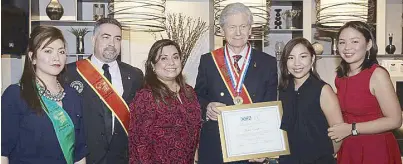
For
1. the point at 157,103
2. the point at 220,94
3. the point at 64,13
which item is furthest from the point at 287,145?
the point at 64,13

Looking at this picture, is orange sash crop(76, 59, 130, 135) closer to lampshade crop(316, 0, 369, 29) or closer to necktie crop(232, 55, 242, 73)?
necktie crop(232, 55, 242, 73)

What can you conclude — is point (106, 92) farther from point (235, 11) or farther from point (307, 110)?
point (307, 110)

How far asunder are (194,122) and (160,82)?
264 millimetres

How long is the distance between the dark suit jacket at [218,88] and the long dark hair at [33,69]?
81 centimetres

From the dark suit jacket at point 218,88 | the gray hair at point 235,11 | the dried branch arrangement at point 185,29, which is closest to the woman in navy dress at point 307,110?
the dark suit jacket at point 218,88

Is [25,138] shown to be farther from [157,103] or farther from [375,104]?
[375,104]

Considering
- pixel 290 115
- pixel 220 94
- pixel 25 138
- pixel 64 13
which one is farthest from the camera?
pixel 64 13

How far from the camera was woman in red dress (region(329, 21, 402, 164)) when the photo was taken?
2219 mm

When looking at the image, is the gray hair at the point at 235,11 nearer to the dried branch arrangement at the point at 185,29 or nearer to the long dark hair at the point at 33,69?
the long dark hair at the point at 33,69

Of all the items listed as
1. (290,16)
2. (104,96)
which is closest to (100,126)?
(104,96)

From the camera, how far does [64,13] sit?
4730 mm

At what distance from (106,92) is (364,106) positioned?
1309 mm

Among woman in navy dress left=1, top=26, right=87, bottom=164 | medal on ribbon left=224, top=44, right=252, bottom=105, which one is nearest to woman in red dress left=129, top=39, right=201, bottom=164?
medal on ribbon left=224, top=44, right=252, bottom=105

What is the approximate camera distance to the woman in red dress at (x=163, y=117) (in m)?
2.28
